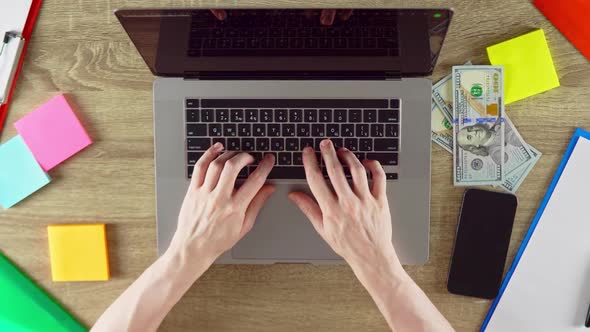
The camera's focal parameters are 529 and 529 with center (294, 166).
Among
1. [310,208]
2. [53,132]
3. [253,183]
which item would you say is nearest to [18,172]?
[53,132]

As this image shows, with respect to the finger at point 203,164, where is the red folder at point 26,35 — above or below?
above

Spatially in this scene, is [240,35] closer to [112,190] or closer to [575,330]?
[112,190]

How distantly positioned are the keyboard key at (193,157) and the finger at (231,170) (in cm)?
7

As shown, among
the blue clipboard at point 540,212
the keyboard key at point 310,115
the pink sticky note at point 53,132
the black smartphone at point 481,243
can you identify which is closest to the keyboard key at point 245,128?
the keyboard key at point 310,115

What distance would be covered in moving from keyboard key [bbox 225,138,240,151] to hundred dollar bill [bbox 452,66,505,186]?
1.35 ft

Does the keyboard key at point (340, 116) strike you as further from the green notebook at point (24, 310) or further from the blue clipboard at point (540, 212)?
the green notebook at point (24, 310)

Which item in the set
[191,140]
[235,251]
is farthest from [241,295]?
[191,140]

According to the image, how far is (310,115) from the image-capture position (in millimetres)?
962

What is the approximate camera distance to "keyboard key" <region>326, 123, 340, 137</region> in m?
0.96

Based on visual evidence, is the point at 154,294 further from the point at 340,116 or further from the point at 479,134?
the point at 479,134

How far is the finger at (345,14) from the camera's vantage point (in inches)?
32.4

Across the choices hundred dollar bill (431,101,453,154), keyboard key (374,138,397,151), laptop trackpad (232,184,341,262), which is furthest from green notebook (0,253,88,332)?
hundred dollar bill (431,101,453,154)

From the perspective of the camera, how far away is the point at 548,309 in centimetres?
102

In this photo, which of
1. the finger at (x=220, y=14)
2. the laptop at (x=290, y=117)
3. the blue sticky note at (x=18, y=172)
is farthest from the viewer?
the blue sticky note at (x=18, y=172)
